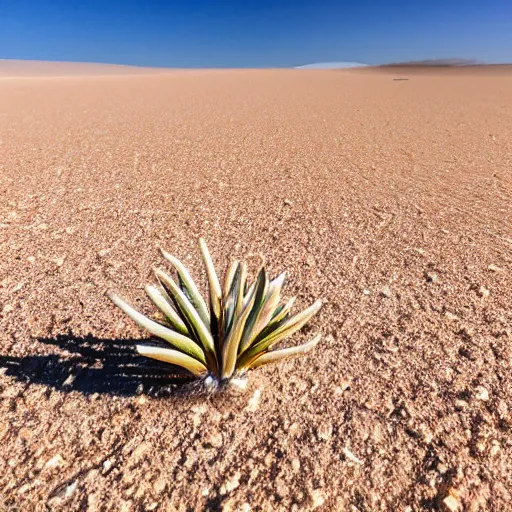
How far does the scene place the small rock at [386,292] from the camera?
91.8 inches

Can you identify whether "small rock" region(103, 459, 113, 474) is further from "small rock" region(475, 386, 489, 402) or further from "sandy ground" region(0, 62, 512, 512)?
"small rock" region(475, 386, 489, 402)

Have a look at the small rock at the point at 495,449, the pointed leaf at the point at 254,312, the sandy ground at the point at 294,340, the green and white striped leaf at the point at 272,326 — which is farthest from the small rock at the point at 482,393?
the pointed leaf at the point at 254,312

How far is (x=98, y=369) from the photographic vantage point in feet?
5.89

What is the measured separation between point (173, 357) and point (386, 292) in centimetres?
136

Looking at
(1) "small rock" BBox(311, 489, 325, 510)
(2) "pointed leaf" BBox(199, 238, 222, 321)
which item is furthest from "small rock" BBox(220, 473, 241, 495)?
(2) "pointed leaf" BBox(199, 238, 222, 321)

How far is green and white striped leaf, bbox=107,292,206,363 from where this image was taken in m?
1.40

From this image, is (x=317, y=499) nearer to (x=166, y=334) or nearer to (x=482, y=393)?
(x=166, y=334)

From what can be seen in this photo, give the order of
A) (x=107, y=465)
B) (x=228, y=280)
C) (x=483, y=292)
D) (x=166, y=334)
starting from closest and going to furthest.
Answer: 1. (x=107, y=465)
2. (x=166, y=334)
3. (x=228, y=280)
4. (x=483, y=292)

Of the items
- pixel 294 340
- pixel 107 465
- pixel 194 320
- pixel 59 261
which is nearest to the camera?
pixel 107 465

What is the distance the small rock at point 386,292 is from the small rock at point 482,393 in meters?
0.72

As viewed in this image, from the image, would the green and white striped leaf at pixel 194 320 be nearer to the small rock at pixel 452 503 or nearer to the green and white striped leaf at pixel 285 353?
the green and white striped leaf at pixel 285 353

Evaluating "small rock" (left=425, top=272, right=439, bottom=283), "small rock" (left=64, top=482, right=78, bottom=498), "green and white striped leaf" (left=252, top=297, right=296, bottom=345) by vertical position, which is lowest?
"small rock" (left=425, top=272, right=439, bottom=283)

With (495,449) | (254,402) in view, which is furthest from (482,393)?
(254,402)

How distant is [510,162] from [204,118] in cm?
546
